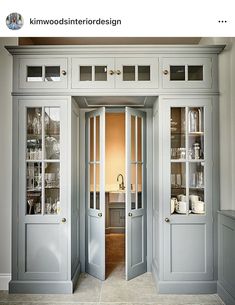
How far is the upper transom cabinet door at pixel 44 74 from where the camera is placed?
10.6 feet

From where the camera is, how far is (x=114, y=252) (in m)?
4.72

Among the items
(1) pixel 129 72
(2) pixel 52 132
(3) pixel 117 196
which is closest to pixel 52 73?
(2) pixel 52 132

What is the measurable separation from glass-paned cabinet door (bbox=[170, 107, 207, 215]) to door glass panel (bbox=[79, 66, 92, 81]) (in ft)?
3.40

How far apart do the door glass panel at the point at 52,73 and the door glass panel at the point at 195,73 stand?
5.03 ft

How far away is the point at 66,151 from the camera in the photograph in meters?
3.23

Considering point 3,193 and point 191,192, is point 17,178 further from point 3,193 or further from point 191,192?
point 191,192

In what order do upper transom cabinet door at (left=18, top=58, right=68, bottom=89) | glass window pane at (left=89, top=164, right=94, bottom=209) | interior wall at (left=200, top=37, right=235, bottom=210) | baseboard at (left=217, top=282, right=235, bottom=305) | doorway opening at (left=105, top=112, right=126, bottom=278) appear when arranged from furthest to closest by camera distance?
doorway opening at (left=105, top=112, right=126, bottom=278) < glass window pane at (left=89, top=164, right=94, bottom=209) < upper transom cabinet door at (left=18, top=58, right=68, bottom=89) < interior wall at (left=200, top=37, right=235, bottom=210) < baseboard at (left=217, top=282, right=235, bottom=305)

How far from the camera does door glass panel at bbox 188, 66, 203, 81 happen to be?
10.6 feet

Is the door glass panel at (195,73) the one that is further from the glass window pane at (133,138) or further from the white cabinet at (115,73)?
the glass window pane at (133,138)

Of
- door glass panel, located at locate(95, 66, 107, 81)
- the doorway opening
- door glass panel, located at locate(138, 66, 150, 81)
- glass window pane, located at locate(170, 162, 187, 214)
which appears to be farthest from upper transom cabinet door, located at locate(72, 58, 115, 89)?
the doorway opening

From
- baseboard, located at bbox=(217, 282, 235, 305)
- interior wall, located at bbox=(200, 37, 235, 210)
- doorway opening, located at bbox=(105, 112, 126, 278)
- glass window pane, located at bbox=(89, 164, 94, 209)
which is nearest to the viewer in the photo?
baseboard, located at bbox=(217, 282, 235, 305)

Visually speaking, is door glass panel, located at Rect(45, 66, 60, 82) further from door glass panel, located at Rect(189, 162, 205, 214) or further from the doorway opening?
the doorway opening
